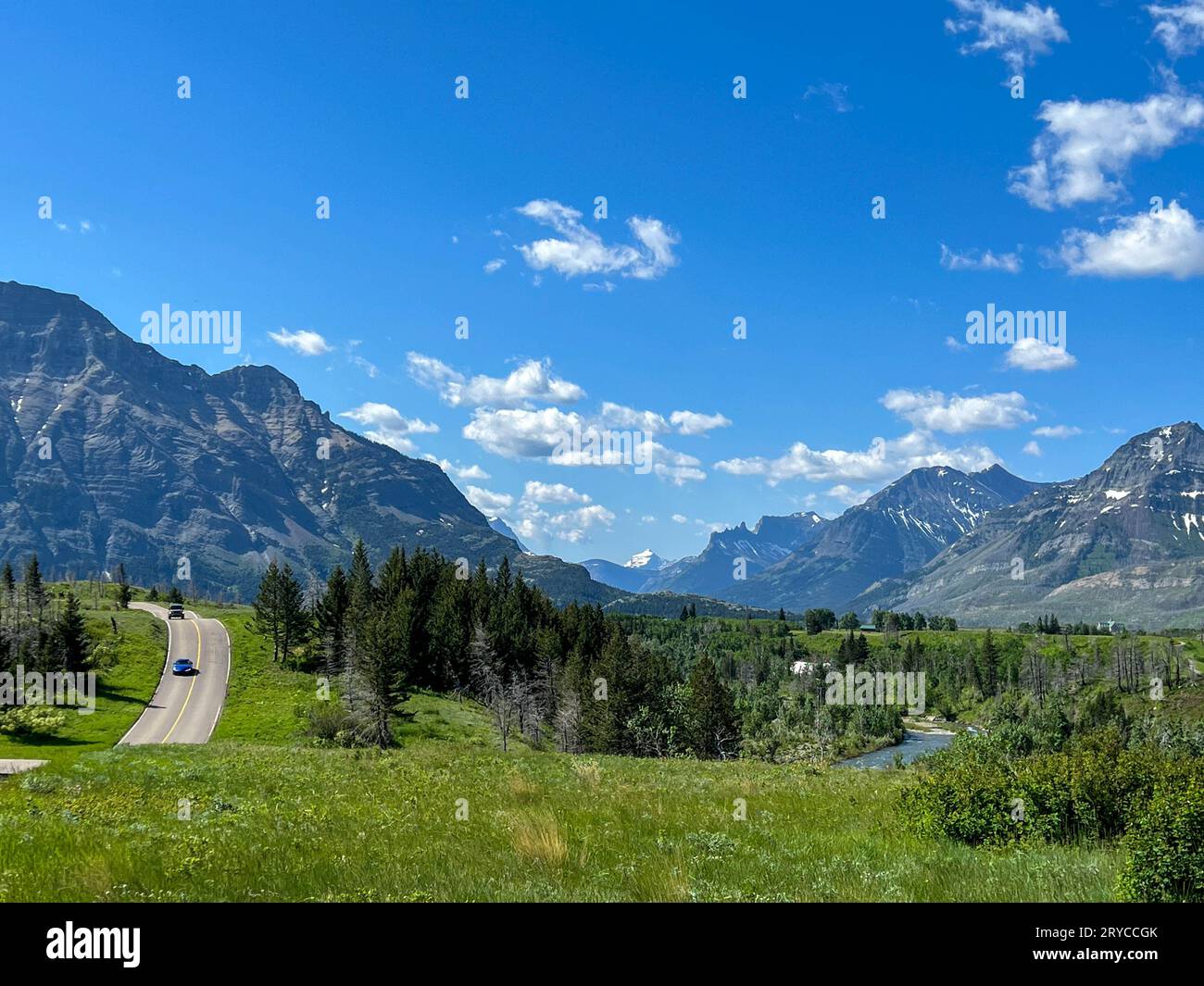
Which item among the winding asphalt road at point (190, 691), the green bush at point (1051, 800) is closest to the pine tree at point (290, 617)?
the winding asphalt road at point (190, 691)

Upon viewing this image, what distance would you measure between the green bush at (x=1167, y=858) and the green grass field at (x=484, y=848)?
45 cm

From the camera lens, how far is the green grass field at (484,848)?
31.2ft

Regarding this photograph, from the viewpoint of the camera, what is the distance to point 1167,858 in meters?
9.35

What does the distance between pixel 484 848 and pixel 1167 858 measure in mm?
8782

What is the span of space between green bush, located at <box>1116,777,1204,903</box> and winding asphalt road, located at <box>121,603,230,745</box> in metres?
59.9

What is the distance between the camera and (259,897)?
9.26m

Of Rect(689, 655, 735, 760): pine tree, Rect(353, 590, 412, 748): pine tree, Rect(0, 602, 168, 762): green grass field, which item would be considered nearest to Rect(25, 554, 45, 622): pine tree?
Rect(0, 602, 168, 762): green grass field

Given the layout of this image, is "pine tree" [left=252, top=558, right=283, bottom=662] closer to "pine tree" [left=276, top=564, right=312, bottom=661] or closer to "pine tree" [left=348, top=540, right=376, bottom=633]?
"pine tree" [left=276, top=564, right=312, bottom=661]

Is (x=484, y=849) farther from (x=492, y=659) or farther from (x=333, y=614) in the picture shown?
(x=333, y=614)

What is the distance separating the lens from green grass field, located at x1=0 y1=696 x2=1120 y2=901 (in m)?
9.50

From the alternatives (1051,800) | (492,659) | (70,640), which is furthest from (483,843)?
(492,659)

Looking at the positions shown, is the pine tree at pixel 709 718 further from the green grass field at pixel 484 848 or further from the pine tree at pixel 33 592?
the pine tree at pixel 33 592
